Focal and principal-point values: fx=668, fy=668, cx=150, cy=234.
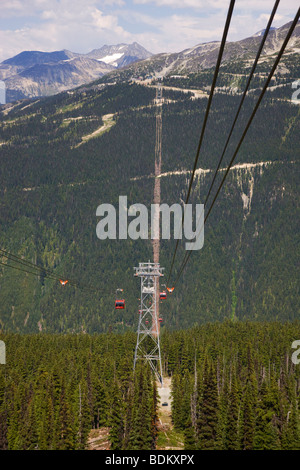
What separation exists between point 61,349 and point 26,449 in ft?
244

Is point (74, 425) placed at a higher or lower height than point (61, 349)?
lower

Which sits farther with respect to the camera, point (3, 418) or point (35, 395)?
point (35, 395)

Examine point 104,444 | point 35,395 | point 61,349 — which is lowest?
point 104,444

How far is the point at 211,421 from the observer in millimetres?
90250

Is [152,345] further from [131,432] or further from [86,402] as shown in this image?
[131,432]

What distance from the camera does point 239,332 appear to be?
17125 centimetres
